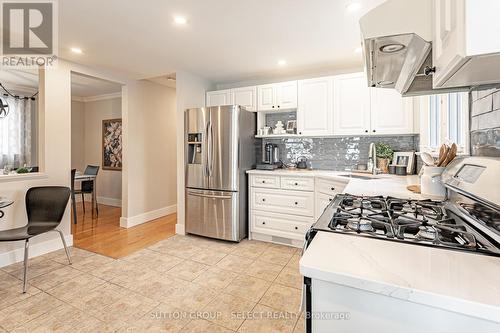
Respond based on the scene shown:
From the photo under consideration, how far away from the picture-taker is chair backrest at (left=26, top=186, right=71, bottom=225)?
8.77ft

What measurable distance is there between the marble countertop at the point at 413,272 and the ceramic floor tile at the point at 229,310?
1.34 m

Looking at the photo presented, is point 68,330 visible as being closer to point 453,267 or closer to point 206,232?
point 206,232

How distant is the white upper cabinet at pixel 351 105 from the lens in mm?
3021

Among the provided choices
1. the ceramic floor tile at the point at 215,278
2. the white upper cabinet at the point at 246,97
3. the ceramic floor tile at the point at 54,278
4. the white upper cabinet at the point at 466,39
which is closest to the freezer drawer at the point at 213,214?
the ceramic floor tile at the point at 215,278

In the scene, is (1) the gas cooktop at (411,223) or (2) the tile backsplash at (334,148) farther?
(2) the tile backsplash at (334,148)

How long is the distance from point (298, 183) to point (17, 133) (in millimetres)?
5393

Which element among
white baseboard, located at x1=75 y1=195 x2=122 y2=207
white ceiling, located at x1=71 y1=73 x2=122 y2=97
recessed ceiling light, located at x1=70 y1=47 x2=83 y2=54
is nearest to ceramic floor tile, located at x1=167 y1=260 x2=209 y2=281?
recessed ceiling light, located at x1=70 y1=47 x2=83 y2=54

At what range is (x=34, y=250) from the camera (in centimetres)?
282

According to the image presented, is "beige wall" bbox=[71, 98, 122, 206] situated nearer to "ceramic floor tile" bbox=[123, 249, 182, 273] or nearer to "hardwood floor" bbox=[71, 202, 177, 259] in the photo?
"hardwood floor" bbox=[71, 202, 177, 259]

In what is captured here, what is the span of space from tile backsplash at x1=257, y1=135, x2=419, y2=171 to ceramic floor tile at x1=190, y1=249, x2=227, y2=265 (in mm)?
1570

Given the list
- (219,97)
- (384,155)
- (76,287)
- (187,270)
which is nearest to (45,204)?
(76,287)

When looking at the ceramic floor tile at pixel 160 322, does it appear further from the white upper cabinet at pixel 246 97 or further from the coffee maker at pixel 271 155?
the white upper cabinet at pixel 246 97

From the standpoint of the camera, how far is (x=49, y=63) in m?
2.99

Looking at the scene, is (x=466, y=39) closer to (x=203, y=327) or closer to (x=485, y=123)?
(x=485, y=123)
